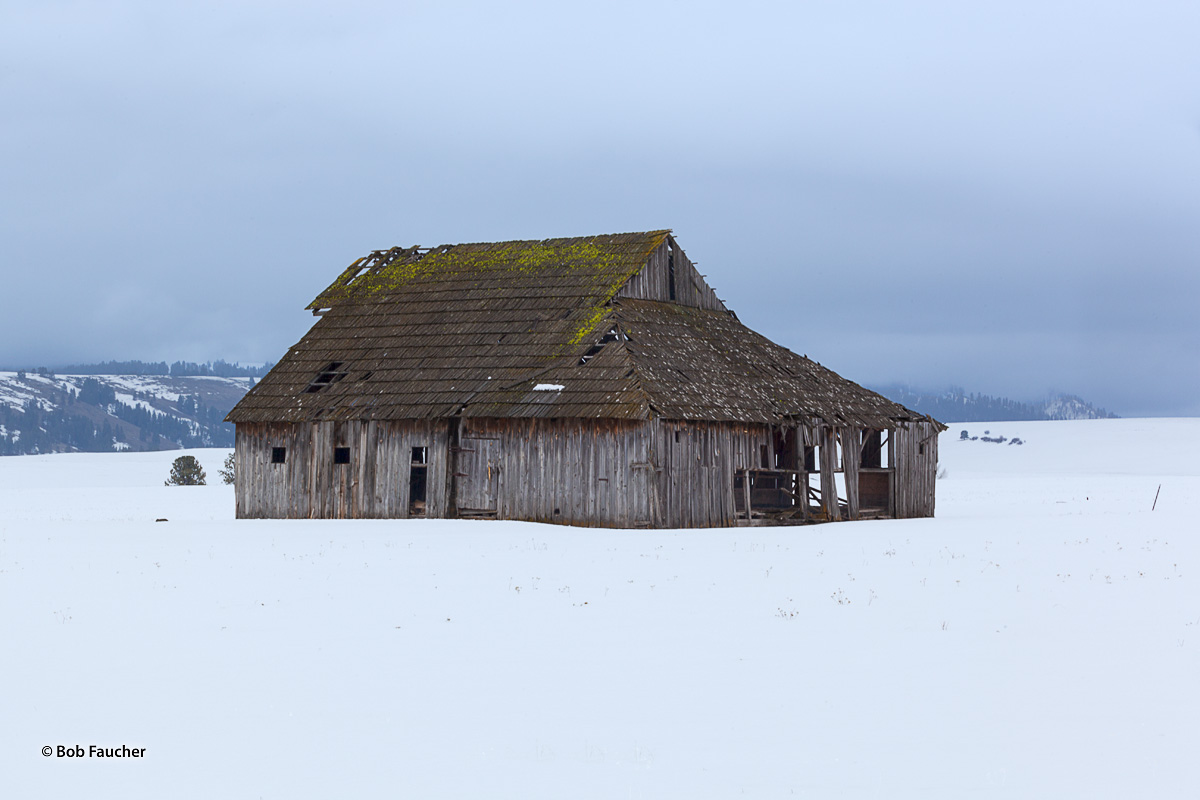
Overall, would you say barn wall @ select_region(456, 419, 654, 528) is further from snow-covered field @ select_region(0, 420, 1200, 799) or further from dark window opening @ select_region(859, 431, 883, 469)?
dark window opening @ select_region(859, 431, 883, 469)

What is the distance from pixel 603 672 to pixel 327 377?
28.7 meters

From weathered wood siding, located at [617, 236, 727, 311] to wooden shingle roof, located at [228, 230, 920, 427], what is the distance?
15.2 inches

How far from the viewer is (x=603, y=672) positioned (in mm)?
12578

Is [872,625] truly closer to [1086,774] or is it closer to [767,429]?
[1086,774]

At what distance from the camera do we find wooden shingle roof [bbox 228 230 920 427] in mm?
34812

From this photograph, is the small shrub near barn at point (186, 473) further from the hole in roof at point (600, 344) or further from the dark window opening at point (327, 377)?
the hole in roof at point (600, 344)

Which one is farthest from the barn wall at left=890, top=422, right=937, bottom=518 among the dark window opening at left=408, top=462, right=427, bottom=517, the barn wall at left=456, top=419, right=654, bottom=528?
the dark window opening at left=408, top=462, right=427, bottom=517

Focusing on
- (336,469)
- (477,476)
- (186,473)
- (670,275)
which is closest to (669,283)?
(670,275)

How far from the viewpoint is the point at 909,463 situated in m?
40.5

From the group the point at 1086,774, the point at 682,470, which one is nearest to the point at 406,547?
the point at 682,470

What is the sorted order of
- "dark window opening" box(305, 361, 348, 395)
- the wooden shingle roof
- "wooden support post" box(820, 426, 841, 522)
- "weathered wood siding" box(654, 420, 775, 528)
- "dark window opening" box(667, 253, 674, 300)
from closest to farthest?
"weathered wood siding" box(654, 420, 775, 528)
the wooden shingle roof
"wooden support post" box(820, 426, 841, 522)
"dark window opening" box(305, 361, 348, 395)
"dark window opening" box(667, 253, 674, 300)

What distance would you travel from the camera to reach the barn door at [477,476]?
35.5 m

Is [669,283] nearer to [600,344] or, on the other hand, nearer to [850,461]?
[600,344]

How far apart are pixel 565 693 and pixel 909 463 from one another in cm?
3035
